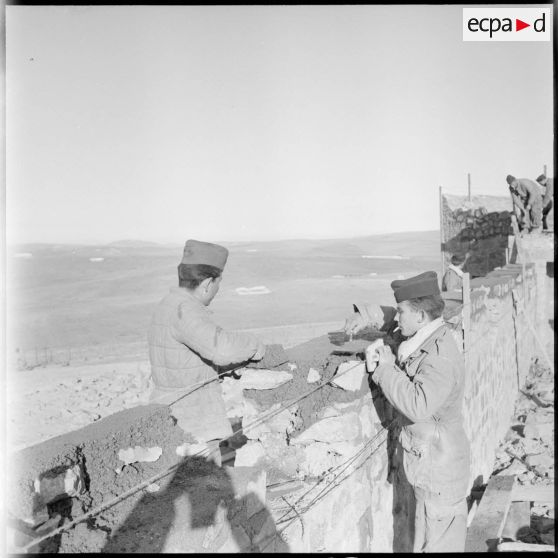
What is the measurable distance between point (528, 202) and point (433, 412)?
12277 mm

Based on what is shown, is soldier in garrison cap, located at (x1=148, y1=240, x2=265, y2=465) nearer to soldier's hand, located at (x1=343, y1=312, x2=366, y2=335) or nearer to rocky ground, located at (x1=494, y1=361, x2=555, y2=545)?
soldier's hand, located at (x1=343, y1=312, x2=366, y2=335)

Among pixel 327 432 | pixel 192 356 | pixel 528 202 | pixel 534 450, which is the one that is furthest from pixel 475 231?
pixel 192 356

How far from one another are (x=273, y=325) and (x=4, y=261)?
16010mm

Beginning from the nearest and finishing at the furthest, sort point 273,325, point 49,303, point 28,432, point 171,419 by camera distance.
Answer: point 171,419 < point 28,432 < point 273,325 < point 49,303

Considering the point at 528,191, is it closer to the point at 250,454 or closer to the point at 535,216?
the point at 535,216

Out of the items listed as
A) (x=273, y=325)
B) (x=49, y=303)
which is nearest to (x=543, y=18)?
(x=273, y=325)

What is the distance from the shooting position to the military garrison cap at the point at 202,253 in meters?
3.12

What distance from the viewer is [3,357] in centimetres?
352

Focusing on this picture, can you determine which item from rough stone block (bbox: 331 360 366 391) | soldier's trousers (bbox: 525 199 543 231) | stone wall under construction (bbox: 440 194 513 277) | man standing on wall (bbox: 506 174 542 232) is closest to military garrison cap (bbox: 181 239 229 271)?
rough stone block (bbox: 331 360 366 391)

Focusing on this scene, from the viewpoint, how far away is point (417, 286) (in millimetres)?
2982

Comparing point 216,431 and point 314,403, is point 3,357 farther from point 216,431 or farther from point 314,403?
point 314,403

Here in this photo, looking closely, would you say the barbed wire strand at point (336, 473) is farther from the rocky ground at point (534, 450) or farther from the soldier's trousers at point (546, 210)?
the soldier's trousers at point (546, 210)

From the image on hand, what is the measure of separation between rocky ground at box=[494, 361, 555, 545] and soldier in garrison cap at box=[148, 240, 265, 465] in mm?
3663

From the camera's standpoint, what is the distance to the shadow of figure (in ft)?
7.23
